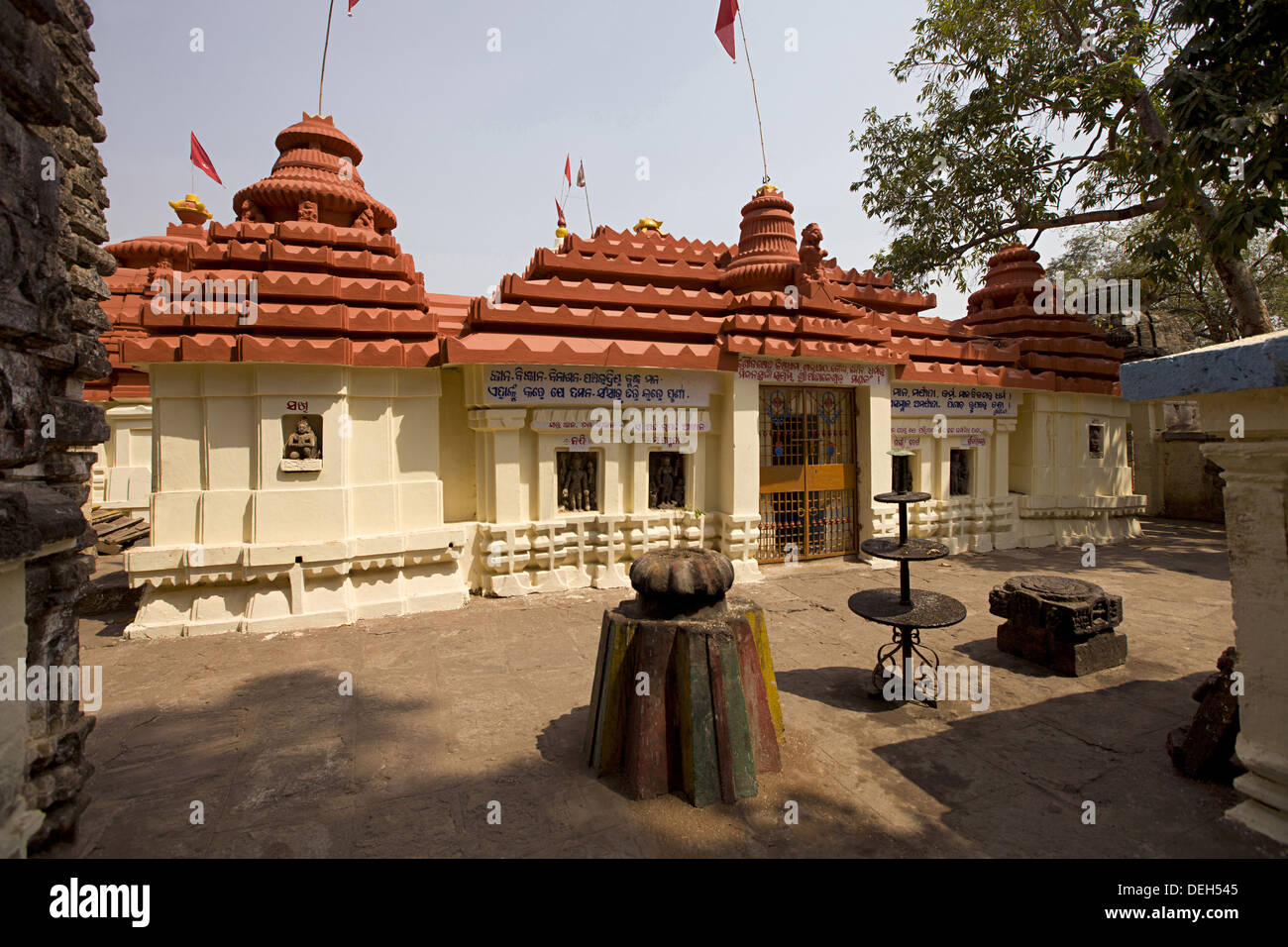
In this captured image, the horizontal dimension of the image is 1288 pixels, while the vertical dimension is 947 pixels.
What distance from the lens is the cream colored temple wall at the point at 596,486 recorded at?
8422 mm

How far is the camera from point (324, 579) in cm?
753

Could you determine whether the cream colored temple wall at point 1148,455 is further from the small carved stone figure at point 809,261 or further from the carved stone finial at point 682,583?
the carved stone finial at point 682,583

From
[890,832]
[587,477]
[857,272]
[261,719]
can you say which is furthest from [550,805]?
[857,272]

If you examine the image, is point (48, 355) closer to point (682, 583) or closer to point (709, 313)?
point (682, 583)

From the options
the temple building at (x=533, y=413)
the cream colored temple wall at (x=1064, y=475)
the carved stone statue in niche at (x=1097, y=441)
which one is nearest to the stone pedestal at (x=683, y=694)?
the temple building at (x=533, y=413)

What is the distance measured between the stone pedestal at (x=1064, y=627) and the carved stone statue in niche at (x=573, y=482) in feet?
18.1

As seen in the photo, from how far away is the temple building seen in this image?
288 inches

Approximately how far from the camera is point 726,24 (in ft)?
33.4

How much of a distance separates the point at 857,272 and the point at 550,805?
11.6 meters

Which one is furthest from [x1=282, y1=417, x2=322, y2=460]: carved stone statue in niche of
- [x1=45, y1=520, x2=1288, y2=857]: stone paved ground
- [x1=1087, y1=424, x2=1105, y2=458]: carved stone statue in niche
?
[x1=1087, y1=424, x2=1105, y2=458]: carved stone statue in niche

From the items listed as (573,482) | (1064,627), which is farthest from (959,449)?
(573,482)

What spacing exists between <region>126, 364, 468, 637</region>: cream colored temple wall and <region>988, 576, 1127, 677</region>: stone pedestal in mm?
6898

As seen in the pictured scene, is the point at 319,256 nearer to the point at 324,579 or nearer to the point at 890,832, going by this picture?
the point at 324,579

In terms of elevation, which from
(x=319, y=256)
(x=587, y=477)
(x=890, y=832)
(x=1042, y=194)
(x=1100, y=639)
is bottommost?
(x=890, y=832)
